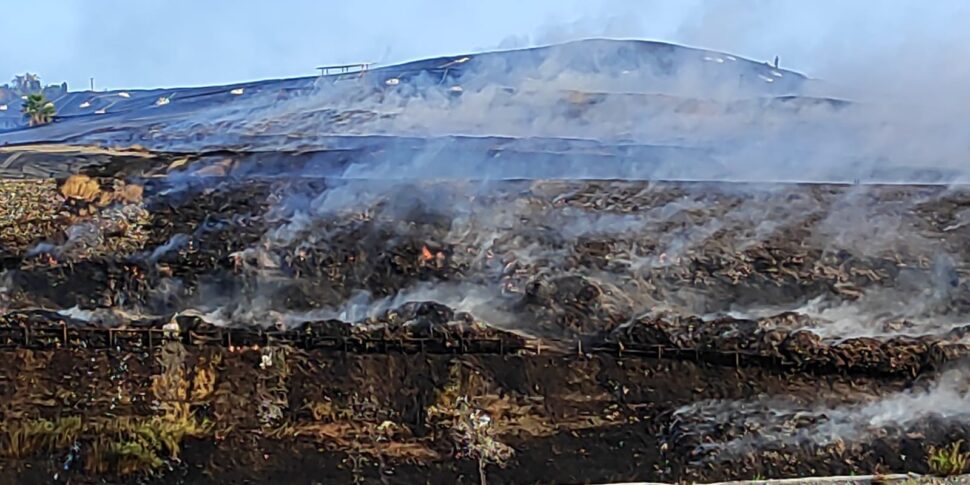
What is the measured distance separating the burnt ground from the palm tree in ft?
3.56

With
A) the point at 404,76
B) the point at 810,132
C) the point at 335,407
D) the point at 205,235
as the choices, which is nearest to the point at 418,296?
the point at 335,407

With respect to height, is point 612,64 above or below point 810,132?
above

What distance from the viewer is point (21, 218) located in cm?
289

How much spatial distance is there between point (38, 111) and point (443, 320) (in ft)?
7.60

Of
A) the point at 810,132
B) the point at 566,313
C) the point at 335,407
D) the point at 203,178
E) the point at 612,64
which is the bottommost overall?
the point at 335,407

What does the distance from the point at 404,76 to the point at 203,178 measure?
3.63ft

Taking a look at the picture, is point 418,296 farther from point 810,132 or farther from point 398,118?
point 810,132

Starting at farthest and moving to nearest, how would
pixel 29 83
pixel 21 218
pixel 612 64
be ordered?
pixel 29 83 < pixel 612 64 < pixel 21 218

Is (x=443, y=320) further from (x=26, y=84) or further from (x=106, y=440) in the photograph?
(x=26, y=84)

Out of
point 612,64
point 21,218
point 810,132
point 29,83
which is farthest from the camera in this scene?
point 29,83

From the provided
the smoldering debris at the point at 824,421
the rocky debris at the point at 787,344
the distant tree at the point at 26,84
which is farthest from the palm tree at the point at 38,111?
the smoldering debris at the point at 824,421

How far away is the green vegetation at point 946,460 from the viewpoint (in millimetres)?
3115

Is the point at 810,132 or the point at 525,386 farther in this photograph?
the point at 810,132

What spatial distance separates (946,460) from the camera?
312cm
